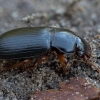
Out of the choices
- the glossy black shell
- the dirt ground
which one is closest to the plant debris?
the dirt ground

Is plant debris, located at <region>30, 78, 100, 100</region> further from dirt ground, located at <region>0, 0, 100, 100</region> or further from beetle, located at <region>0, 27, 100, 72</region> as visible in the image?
beetle, located at <region>0, 27, 100, 72</region>

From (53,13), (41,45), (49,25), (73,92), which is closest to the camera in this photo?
(73,92)

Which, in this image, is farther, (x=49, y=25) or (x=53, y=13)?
(x=53, y=13)

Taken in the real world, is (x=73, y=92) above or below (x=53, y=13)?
below

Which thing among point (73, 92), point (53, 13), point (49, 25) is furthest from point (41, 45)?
point (53, 13)

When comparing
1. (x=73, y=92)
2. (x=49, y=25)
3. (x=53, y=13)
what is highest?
(x=53, y=13)

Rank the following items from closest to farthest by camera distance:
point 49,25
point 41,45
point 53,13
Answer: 1. point 41,45
2. point 49,25
3. point 53,13

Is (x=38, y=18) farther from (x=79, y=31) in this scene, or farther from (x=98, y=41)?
(x=98, y=41)

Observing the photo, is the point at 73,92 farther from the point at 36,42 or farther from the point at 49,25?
the point at 49,25
